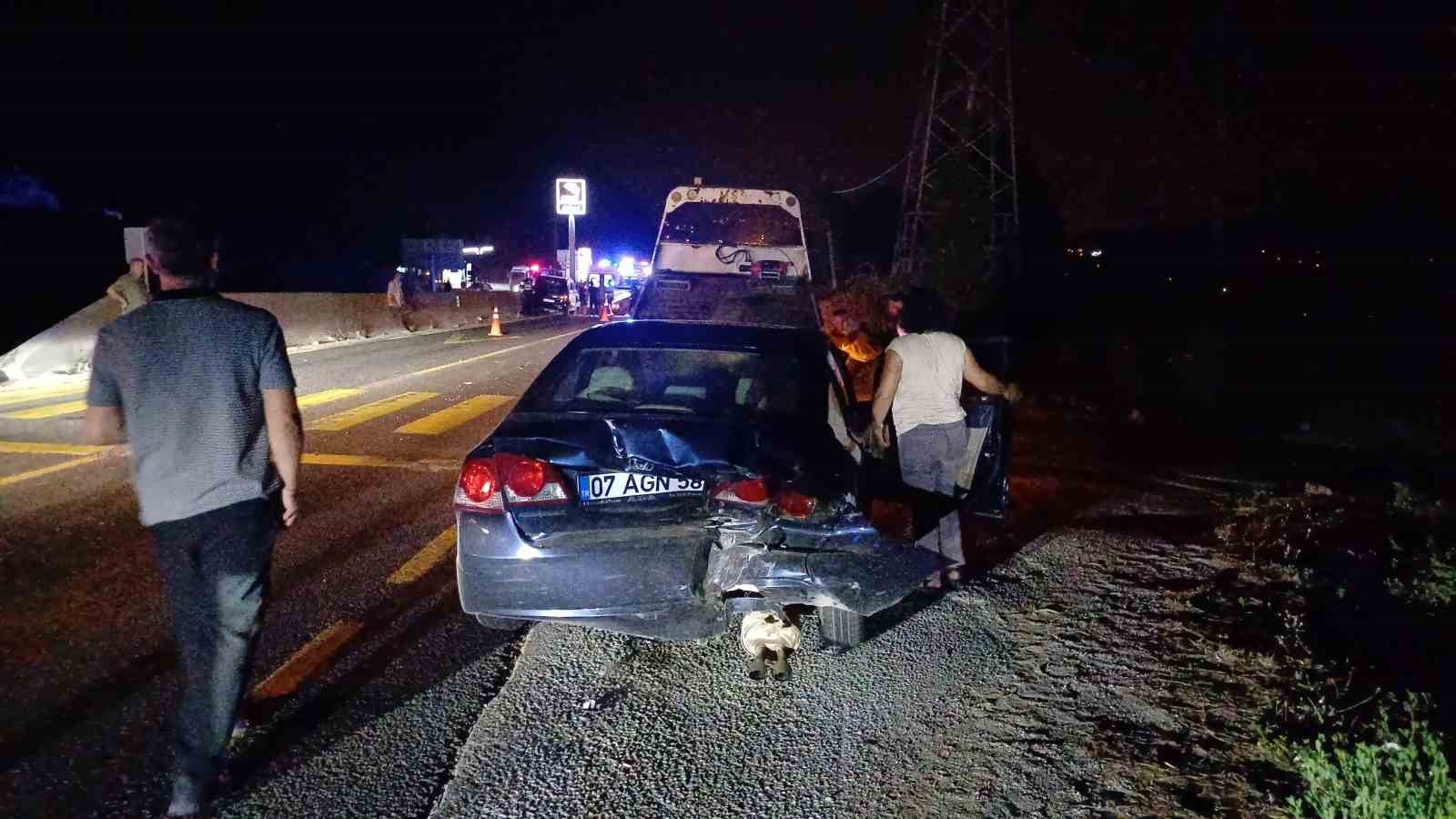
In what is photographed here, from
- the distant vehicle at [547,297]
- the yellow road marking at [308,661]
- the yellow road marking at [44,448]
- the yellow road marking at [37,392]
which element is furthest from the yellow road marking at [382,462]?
the distant vehicle at [547,297]

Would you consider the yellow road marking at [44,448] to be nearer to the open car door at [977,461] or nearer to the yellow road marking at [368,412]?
the yellow road marking at [368,412]

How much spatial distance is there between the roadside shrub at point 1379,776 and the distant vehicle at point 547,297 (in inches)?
1460

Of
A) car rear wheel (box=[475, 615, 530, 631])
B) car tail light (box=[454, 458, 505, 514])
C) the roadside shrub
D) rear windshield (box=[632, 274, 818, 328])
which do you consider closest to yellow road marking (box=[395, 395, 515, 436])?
rear windshield (box=[632, 274, 818, 328])

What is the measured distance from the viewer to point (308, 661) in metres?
4.54

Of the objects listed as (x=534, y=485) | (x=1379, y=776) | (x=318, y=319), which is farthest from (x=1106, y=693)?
(x=318, y=319)

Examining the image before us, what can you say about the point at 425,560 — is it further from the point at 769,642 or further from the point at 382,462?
the point at 382,462

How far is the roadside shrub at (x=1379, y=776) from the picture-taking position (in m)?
3.23

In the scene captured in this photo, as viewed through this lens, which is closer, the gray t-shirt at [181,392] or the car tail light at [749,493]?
the gray t-shirt at [181,392]

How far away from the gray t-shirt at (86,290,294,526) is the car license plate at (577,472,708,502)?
137 cm

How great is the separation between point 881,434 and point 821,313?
264 inches

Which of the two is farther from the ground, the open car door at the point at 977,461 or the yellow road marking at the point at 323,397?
the open car door at the point at 977,461

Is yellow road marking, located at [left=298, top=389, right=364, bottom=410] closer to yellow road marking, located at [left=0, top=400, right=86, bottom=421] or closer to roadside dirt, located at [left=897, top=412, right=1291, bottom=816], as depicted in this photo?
yellow road marking, located at [left=0, top=400, right=86, bottom=421]

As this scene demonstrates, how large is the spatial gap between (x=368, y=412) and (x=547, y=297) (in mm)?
29275

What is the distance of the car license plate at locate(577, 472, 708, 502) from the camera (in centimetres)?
429
